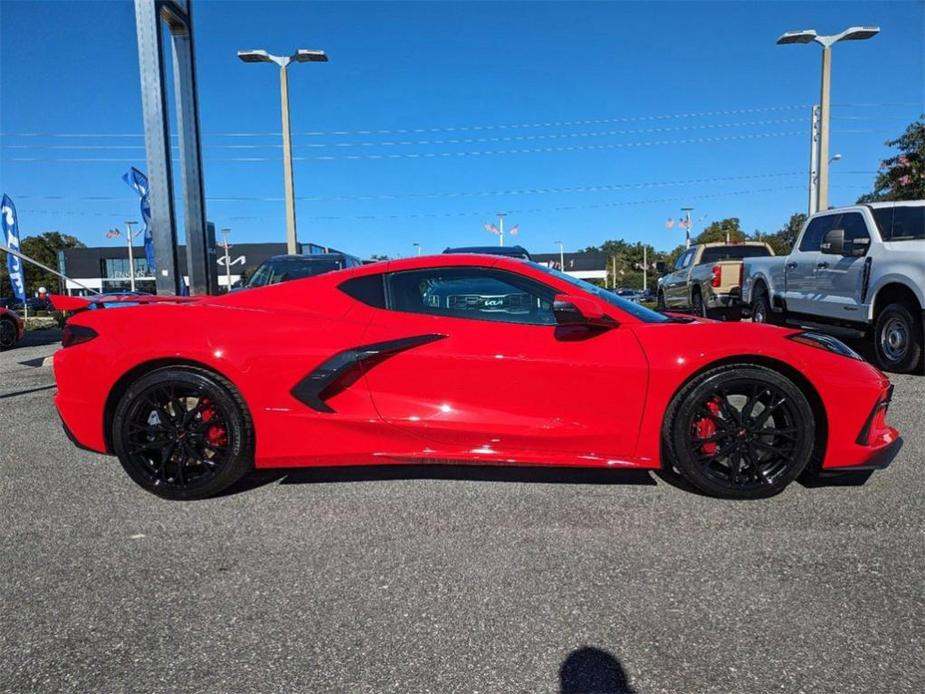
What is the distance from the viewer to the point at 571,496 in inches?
137

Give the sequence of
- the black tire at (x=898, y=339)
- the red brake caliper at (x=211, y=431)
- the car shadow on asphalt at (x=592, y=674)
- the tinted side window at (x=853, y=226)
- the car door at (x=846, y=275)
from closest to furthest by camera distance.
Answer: the car shadow on asphalt at (x=592, y=674) → the red brake caliper at (x=211, y=431) → the black tire at (x=898, y=339) → the car door at (x=846, y=275) → the tinted side window at (x=853, y=226)

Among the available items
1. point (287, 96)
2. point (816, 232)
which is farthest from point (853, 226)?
point (287, 96)

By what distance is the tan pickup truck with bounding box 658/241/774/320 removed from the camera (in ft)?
38.3

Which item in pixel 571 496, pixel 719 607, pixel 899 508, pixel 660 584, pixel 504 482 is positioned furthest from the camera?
pixel 504 482

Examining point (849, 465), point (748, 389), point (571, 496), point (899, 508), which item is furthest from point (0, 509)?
point (899, 508)

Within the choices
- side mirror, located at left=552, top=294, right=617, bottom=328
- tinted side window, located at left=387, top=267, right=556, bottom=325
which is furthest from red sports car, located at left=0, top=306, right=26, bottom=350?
side mirror, located at left=552, top=294, right=617, bottom=328

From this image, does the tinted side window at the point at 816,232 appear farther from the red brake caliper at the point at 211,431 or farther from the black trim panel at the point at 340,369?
the red brake caliper at the point at 211,431

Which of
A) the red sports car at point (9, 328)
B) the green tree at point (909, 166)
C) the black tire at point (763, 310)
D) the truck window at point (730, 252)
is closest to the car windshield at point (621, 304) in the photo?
the black tire at point (763, 310)

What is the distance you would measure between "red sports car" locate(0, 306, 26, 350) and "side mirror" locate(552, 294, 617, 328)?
13235 millimetres

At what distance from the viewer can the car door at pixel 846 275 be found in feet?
24.0

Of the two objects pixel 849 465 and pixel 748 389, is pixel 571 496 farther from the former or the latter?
pixel 849 465

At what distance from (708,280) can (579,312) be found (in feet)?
32.4

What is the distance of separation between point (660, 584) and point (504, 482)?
1.34 meters

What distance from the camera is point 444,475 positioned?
3885mm
